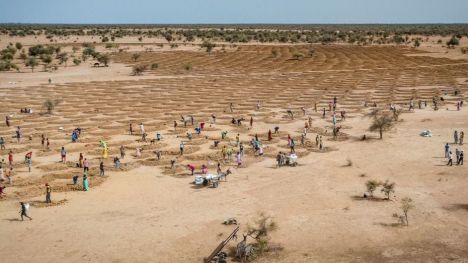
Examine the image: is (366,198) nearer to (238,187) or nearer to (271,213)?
(271,213)

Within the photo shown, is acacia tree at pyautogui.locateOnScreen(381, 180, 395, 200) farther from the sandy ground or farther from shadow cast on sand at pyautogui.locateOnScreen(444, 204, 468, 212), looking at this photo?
shadow cast on sand at pyautogui.locateOnScreen(444, 204, 468, 212)

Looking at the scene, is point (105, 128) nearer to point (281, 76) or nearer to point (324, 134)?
point (324, 134)

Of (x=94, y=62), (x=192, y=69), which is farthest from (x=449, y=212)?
(x=94, y=62)

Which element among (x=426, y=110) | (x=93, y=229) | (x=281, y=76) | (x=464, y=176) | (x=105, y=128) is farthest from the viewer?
(x=281, y=76)

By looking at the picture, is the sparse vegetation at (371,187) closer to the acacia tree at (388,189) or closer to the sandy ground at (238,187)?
the acacia tree at (388,189)

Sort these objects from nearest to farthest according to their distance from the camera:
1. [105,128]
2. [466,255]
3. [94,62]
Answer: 1. [466,255]
2. [105,128]
3. [94,62]

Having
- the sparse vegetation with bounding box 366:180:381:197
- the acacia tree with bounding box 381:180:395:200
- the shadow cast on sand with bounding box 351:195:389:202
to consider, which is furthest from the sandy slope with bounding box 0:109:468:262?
the sparse vegetation with bounding box 366:180:381:197

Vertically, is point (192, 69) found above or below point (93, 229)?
above

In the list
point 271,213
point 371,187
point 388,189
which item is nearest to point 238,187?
point 271,213
